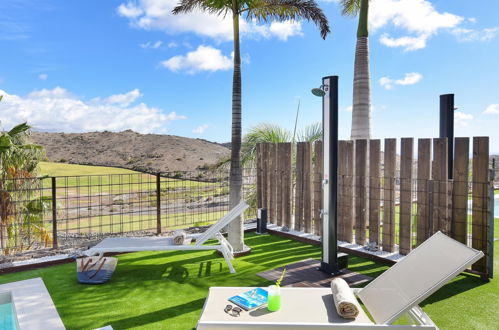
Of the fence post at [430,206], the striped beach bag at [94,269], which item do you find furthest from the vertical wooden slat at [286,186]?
the striped beach bag at [94,269]

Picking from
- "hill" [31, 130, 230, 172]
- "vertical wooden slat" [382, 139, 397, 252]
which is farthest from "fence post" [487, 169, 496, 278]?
"hill" [31, 130, 230, 172]

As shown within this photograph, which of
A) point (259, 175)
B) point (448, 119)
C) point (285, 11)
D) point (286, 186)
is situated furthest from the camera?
point (259, 175)

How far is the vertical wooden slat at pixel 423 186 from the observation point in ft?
17.9

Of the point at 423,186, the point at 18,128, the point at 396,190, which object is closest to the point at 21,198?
the point at 18,128

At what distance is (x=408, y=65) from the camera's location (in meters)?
9.87

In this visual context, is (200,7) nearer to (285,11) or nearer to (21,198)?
(285,11)

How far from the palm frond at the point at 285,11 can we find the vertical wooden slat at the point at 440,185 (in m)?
3.86

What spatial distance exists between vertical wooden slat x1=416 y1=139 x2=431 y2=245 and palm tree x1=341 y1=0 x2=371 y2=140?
386 cm

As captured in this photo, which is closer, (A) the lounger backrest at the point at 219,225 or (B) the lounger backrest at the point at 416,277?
(B) the lounger backrest at the point at 416,277

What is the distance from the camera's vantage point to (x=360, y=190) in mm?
6441

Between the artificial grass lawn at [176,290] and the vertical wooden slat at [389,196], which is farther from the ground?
the vertical wooden slat at [389,196]

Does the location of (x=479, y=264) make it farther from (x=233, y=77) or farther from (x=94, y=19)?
(x=94, y=19)

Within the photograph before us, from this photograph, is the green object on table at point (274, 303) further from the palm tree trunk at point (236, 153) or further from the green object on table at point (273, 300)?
the palm tree trunk at point (236, 153)

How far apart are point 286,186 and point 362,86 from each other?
13.3ft
